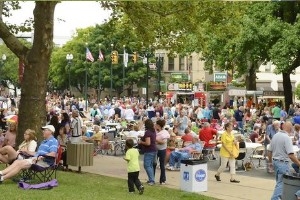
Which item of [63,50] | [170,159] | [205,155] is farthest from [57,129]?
[63,50]

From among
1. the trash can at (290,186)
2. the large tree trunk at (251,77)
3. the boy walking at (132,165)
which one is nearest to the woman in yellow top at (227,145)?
the boy walking at (132,165)

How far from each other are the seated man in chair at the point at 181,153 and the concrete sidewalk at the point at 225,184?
488mm

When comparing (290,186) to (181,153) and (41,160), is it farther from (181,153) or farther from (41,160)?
(181,153)

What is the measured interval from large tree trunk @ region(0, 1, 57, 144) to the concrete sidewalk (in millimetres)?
2435

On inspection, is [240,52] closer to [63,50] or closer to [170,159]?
[170,159]

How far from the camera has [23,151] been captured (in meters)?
13.7

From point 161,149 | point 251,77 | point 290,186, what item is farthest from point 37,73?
point 251,77

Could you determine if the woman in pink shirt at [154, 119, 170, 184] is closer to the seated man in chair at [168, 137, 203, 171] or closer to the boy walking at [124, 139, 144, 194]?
the boy walking at [124, 139, 144, 194]

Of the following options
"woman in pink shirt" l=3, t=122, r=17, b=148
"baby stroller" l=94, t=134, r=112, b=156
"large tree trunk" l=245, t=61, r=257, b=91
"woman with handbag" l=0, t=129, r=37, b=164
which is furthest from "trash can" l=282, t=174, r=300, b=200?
"large tree trunk" l=245, t=61, r=257, b=91

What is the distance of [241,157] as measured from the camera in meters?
18.6

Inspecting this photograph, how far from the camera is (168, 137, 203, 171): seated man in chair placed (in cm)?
1839

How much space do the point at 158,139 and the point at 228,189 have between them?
7.02 ft

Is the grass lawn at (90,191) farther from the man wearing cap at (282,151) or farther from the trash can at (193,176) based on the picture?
the man wearing cap at (282,151)

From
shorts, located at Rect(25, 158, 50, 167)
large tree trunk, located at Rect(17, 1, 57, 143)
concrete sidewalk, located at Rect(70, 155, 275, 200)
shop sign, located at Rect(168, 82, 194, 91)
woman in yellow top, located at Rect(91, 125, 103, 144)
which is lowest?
concrete sidewalk, located at Rect(70, 155, 275, 200)
